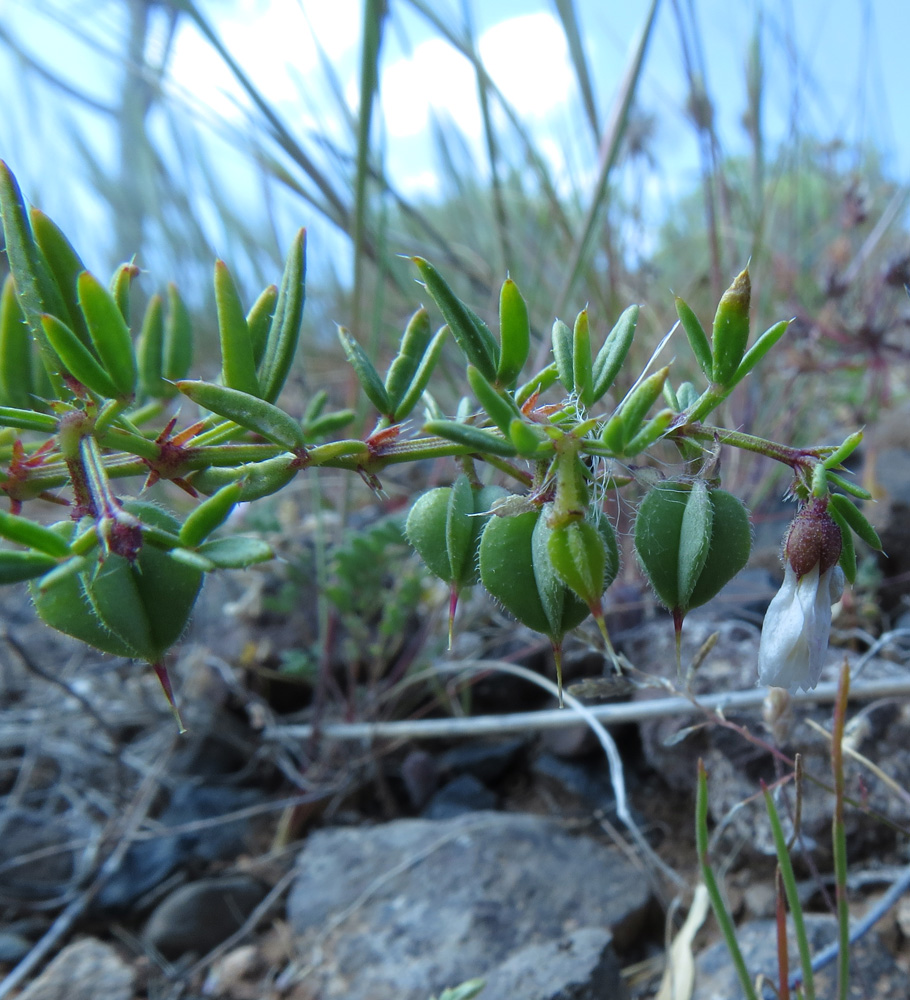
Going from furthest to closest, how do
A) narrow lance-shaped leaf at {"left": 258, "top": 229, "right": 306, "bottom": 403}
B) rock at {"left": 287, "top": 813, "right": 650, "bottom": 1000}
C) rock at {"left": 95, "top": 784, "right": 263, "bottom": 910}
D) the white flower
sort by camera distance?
rock at {"left": 95, "top": 784, "right": 263, "bottom": 910} < rock at {"left": 287, "top": 813, "right": 650, "bottom": 1000} < narrow lance-shaped leaf at {"left": 258, "top": 229, "right": 306, "bottom": 403} < the white flower

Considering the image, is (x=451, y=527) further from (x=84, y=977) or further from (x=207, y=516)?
(x=84, y=977)

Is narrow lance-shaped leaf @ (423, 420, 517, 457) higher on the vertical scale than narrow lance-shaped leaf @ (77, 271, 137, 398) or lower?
lower

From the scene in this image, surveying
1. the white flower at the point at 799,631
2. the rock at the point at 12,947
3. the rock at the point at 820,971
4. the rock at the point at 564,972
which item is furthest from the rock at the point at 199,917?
the white flower at the point at 799,631

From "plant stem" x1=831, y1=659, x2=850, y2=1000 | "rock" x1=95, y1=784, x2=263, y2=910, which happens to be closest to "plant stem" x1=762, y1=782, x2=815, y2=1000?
"plant stem" x1=831, y1=659, x2=850, y2=1000

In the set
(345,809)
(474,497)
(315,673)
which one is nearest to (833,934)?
(474,497)

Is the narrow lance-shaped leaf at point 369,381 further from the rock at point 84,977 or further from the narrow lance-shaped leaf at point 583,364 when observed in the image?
the rock at point 84,977

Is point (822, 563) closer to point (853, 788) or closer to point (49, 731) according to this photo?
point (853, 788)

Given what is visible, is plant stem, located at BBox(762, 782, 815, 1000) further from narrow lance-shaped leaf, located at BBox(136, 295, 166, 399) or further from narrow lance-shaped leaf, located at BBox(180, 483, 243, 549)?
narrow lance-shaped leaf, located at BBox(136, 295, 166, 399)
